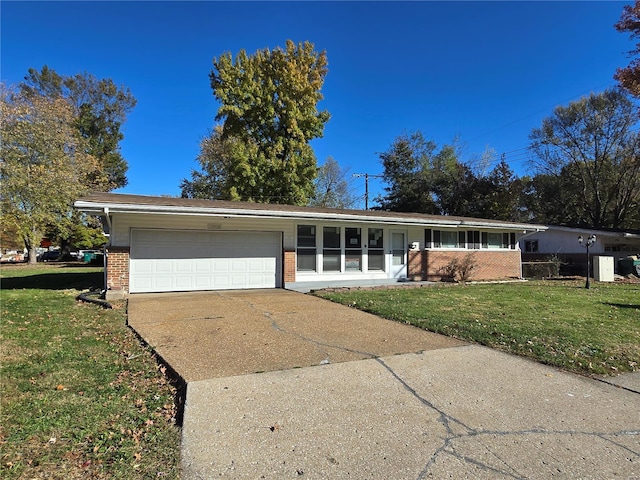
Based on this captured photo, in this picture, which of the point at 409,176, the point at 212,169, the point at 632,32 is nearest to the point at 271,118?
the point at 212,169

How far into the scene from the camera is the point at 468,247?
16359 mm

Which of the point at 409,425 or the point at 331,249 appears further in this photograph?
the point at 331,249

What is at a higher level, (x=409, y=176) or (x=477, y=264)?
(x=409, y=176)

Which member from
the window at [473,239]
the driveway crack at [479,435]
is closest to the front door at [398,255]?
the window at [473,239]

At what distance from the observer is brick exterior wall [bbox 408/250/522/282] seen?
1514 centimetres

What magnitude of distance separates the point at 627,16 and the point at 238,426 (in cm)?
2510

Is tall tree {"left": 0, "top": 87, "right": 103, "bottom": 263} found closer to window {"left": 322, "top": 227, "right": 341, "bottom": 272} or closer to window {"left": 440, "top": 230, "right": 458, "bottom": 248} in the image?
window {"left": 322, "top": 227, "right": 341, "bottom": 272}

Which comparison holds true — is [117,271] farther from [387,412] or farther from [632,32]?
[632,32]

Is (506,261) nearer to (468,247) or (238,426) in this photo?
(468,247)

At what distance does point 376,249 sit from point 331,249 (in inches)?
76.9

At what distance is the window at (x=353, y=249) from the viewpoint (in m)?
13.6

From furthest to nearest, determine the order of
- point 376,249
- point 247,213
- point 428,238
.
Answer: point 428,238 → point 376,249 → point 247,213

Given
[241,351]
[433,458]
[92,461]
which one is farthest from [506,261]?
[92,461]

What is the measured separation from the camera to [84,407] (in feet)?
11.3
